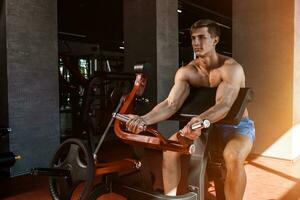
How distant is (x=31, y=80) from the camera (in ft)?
13.2

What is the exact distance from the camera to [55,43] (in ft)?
14.0

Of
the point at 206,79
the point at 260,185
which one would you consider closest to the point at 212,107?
the point at 206,79

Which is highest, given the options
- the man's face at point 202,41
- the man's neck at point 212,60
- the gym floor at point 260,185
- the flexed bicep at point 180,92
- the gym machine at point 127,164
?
the man's face at point 202,41

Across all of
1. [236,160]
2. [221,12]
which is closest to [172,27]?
[236,160]

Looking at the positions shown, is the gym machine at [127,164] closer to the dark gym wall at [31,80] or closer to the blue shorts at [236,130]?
the blue shorts at [236,130]

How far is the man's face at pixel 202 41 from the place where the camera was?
214 centimetres

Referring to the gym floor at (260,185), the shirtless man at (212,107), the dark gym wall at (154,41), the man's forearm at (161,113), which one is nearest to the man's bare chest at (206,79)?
the shirtless man at (212,107)

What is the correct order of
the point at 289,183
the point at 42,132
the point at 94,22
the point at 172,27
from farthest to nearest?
the point at 94,22 < the point at 172,27 < the point at 42,132 < the point at 289,183

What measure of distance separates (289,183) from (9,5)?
3.80m

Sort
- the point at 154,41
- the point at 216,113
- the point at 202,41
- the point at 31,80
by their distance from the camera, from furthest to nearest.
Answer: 1. the point at 154,41
2. the point at 31,80
3. the point at 202,41
4. the point at 216,113

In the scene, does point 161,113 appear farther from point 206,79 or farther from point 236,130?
point 236,130

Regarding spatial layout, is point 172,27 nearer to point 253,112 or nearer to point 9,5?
point 253,112

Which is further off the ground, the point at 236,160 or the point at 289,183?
the point at 236,160

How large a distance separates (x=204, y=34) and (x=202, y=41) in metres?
0.05
